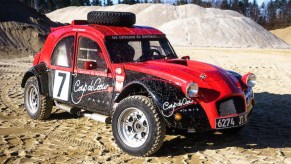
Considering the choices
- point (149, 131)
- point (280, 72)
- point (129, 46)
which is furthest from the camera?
point (280, 72)

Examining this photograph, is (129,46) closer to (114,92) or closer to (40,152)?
(114,92)

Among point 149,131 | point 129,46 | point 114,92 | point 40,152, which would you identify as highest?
point 129,46

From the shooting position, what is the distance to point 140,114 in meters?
5.31

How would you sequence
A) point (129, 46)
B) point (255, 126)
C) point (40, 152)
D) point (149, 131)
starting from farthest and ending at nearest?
point (255, 126), point (129, 46), point (40, 152), point (149, 131)

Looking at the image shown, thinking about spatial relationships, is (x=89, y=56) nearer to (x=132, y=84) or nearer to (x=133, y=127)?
(x=132, y=84)

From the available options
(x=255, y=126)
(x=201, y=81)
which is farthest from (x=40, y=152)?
(x=255, y=126)

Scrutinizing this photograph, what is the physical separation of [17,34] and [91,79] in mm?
24298

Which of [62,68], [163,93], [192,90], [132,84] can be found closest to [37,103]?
[62,68]

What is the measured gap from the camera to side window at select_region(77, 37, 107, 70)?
611 centimetres

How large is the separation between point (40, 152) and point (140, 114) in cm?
159

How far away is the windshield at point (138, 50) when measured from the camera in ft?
20.1

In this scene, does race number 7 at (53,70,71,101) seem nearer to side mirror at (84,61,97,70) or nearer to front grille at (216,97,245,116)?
side mirror at (84,61,97,70)

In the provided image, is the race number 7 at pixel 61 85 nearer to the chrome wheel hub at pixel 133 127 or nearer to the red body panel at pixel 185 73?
the red body panel at pixel 185 73

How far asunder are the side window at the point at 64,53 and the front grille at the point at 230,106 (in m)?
2.87
